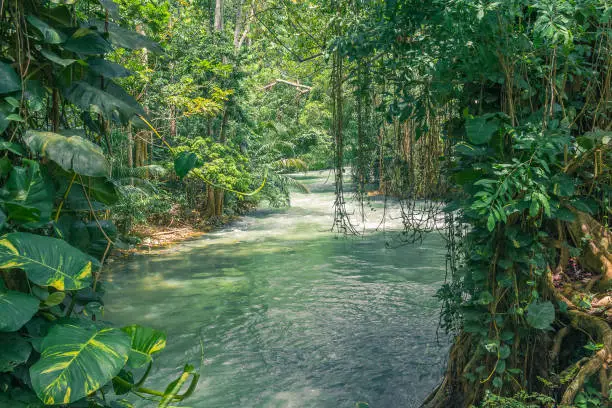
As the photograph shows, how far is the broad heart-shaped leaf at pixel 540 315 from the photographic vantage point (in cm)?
238

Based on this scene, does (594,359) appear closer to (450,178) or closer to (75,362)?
(450,178)

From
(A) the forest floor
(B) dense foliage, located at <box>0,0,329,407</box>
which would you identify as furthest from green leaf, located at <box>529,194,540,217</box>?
(A) the forest floor

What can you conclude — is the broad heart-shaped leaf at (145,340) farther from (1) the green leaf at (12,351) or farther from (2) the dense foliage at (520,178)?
(2) the dense foliage at (520,178)

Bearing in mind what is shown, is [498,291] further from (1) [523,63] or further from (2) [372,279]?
(2) [372,279]

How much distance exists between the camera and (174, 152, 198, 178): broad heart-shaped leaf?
1.86 m

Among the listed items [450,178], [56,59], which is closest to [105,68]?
[56,59]

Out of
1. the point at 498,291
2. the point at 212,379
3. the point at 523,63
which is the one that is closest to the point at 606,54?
the point at 523,63

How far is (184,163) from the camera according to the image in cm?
187

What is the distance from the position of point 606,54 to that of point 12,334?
8.57 feet

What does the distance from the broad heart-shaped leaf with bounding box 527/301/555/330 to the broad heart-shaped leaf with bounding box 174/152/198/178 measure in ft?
5.34

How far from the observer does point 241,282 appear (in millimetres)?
7348

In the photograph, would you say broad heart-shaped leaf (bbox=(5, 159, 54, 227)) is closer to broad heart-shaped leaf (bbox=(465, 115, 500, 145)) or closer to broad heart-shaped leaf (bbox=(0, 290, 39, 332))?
broad heart-shaped leaf (bbox=(0, 290, 39, 332))

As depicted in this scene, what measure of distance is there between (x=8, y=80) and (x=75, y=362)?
0.85 metres

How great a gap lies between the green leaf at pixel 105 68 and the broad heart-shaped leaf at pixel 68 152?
34 centimetres
